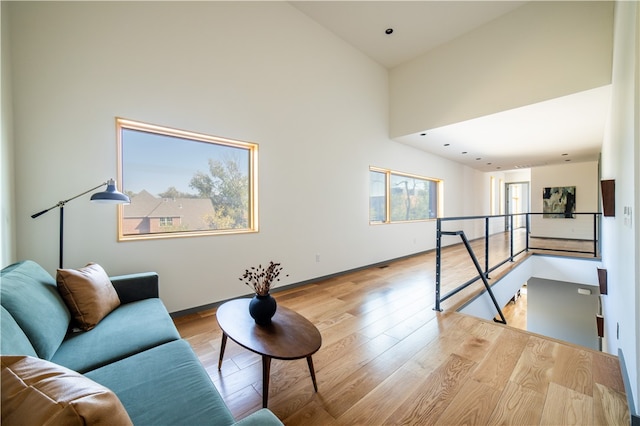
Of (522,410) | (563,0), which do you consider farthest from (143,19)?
(563,0)

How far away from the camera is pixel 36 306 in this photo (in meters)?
1.32

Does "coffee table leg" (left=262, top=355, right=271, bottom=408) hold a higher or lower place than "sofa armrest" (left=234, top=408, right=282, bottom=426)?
lower

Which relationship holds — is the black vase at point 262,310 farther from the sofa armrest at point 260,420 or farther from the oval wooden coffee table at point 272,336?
the sofa armrest at point 260,420

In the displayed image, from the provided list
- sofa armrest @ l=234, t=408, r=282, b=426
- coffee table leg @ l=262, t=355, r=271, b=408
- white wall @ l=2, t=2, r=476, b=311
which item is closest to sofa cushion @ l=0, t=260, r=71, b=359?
white wall @ l=2, t=2, r=476, b=311

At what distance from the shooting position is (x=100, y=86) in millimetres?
2324

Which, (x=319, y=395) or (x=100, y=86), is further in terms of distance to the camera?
(x=100, y=86)

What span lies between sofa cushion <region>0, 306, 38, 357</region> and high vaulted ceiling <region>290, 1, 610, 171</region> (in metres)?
4.60

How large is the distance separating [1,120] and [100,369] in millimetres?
1893

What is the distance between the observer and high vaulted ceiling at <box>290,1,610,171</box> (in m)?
3.79

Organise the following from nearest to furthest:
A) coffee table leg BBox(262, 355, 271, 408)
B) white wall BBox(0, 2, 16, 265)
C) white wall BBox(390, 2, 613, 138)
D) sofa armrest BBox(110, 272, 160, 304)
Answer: coffee table leg BBox(262, 355, 271, 408)
white wall BBox(0, 2, 16, 265)
sofa armrest BBox(110, 272, 160, 304)
white wall BBox(390, 2, 613, 138)

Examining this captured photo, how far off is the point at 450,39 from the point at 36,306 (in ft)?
20.6

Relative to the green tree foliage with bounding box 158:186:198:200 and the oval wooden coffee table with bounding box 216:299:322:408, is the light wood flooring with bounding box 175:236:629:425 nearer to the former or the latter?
the oval wooden coffee table with bounding box 216:299:322:408

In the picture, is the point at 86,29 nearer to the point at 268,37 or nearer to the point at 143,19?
the point at 143,19

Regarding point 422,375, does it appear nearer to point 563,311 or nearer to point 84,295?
point 84,295
